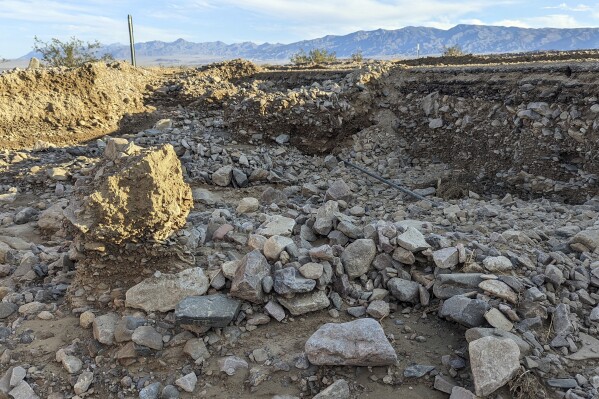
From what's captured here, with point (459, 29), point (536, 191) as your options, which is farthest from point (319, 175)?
point (459, 29)

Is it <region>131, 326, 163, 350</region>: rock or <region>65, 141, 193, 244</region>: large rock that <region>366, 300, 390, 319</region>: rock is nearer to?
<region>131, 326, 163, 350</region>: rock

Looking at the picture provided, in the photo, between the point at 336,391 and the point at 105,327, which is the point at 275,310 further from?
the point at 105,327

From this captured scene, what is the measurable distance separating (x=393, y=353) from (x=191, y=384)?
129 centimetres

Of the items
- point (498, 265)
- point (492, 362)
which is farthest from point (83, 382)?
point (498, 265)

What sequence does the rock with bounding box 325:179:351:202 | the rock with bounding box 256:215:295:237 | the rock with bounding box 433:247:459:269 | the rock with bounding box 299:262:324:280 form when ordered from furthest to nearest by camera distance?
the rock with bounding box 325:179:351:202
the rock with bounding box 256:215:295:237
the rock with bounding box 433:247:459:269
the rock with bounding box 299:262:324:280

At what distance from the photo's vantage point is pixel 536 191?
257 inches

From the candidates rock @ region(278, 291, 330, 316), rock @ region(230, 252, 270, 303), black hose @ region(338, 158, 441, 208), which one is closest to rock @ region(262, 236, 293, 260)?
rock @ region(230, 252, 270, 303)

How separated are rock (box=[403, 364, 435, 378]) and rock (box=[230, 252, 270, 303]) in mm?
1132

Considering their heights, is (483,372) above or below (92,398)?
above

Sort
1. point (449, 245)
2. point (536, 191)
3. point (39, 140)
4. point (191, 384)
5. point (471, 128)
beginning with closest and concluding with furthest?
1. point (191, 384)
2. point (449, 245)
3. point (536, 191)
4. point (471, 128)
5. point (39, 140)

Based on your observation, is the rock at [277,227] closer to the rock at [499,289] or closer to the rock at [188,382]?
the rock at [188,382]

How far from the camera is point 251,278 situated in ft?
10.0

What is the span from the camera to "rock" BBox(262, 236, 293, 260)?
3336 mm

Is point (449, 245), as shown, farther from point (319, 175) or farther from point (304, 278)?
point (319, 175)
